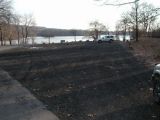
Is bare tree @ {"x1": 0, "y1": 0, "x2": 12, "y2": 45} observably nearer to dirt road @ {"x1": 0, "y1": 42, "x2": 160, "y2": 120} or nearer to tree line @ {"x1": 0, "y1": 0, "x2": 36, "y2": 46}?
tree line @ {"x1": 0, "y1": 0, "x2": 36, "y2": 46}

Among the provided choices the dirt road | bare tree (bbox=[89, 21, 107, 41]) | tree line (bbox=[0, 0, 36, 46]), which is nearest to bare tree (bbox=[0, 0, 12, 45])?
tree line (bbox=[0, 0, 36, 46])

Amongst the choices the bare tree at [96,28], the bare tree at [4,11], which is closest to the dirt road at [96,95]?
the bare tree at [4,11]

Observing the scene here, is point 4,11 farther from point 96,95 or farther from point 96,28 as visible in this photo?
point 96,28

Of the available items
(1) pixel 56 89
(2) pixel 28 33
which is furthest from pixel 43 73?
(2) pixel 28 33

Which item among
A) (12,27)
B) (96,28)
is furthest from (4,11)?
(96,28)

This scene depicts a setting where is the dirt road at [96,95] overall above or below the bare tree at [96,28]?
below

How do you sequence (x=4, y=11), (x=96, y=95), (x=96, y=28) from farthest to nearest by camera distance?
(x=96, y=28) < (x=4, y=11) < (x=96, y=95)

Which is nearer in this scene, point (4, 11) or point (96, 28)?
point (4, 11)

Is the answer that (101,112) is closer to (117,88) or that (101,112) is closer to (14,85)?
(117,88)

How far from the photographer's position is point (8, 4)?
187 ft

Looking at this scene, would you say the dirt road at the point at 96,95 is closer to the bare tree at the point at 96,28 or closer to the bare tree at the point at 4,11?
the bare tree at the point at 4,11

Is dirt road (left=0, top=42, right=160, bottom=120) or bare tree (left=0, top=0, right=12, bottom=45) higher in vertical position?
bare tree (left=0, top=0, right=12, bottom=45)

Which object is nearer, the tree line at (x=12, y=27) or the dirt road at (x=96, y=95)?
the dirt road at (x=96, y=95)

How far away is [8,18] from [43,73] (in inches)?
1441
